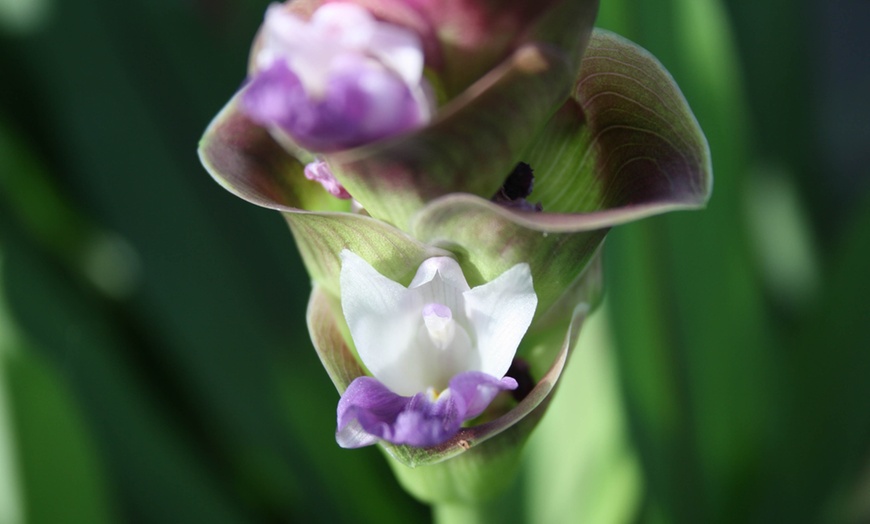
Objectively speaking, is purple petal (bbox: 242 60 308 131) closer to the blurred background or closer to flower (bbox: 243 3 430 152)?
flower (bbox: 243 3 430 152)

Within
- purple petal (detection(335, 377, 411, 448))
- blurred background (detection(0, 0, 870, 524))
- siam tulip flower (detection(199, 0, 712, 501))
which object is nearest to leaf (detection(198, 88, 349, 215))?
siam tulip flower (detection(199, 0, 712, 501))

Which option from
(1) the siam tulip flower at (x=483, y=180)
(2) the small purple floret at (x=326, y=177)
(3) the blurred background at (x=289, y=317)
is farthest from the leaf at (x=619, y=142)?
(3) the blurred background at (x=289, y=317)

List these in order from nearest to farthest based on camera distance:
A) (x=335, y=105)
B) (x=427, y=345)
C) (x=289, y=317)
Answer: (x=335, y=105)
(x=427, y=345)
(x=289, y=317)

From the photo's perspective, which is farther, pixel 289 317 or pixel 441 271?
pixel 289 317

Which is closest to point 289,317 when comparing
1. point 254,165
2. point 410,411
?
point 254,165

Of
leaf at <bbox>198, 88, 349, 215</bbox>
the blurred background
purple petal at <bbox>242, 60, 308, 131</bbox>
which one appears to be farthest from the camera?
the blurred background

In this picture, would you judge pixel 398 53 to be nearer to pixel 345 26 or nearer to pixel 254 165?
pixel 345 26

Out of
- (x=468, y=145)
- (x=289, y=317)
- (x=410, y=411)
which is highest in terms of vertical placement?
(x=468, y=145)
